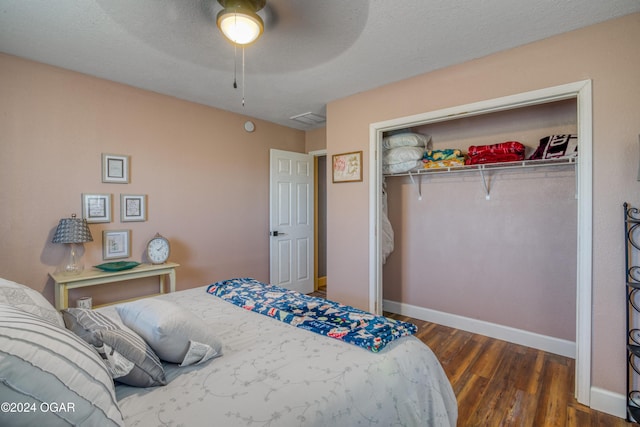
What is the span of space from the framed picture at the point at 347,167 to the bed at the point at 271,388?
1998mm

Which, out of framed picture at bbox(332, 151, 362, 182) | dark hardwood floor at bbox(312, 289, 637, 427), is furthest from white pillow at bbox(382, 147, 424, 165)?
dark hardwood floor at bbox(312, 289, 637, 427)

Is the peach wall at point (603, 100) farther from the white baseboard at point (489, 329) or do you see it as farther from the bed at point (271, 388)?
the bed at point (271, 388)

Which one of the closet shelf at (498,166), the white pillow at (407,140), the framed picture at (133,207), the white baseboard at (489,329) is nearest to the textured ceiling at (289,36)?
the white pillow at (407,140)

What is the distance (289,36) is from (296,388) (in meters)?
2.09

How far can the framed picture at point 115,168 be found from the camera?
2.84 meters

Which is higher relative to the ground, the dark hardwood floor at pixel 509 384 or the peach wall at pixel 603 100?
the peach wall at pixel 603 100

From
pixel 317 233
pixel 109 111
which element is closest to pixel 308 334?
pixel 109 111

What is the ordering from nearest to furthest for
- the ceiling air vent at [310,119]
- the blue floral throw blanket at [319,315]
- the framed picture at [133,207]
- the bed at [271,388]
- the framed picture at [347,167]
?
the bed at [271,388] → the blue floral throw blanket at [319,315] → the framed picture at [133,207] → the framed picture at [347,167] → the ceiling air vent at [310,119]

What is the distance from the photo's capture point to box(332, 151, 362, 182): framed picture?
3227 millimetres

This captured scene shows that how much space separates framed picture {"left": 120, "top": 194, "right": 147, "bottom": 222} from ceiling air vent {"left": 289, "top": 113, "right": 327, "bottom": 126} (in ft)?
6.72

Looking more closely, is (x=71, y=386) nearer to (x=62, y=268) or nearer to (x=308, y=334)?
(x=308, y=334)

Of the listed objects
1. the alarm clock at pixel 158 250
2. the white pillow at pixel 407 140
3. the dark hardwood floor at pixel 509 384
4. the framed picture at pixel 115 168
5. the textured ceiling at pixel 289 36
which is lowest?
the dark hardwood floor at pixel 509 384

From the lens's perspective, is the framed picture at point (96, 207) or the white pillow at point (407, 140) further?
the white pillow at point (407, 140)

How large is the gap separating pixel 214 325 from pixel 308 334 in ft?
1.76
